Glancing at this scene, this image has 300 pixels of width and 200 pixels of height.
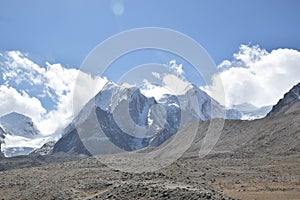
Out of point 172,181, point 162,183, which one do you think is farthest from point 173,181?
point 162,183

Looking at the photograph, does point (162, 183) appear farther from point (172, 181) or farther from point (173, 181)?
point (173, 181)

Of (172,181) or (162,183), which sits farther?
(172,181)

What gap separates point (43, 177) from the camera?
66.8 metres

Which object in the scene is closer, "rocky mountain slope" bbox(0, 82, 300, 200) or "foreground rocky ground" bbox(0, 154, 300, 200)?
"foreground rocky ground" bbox(0, 154, 300, 200)

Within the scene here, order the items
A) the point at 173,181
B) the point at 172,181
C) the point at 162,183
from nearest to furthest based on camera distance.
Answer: the point at 162,183
the point at 172,181
the point at 173,181

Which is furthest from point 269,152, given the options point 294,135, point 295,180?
point 295,180

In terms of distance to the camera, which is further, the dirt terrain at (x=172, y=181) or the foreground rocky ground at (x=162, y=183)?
the dirt terrain at (x=172, y=181)

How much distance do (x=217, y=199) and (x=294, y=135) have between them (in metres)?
84.4

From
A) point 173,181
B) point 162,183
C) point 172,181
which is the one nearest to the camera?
point 162,183

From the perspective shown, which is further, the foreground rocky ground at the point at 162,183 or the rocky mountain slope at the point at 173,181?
the rocky mountain slope at the point at 173,181

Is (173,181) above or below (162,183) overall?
above

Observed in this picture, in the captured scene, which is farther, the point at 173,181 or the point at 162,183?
the point at 173,181

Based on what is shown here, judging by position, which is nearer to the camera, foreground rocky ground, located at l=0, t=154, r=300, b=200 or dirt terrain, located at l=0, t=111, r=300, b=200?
foreground rocky ground, located at l=0, t=154, r=300, b=200

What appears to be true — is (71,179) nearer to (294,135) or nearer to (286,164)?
(286,164)
